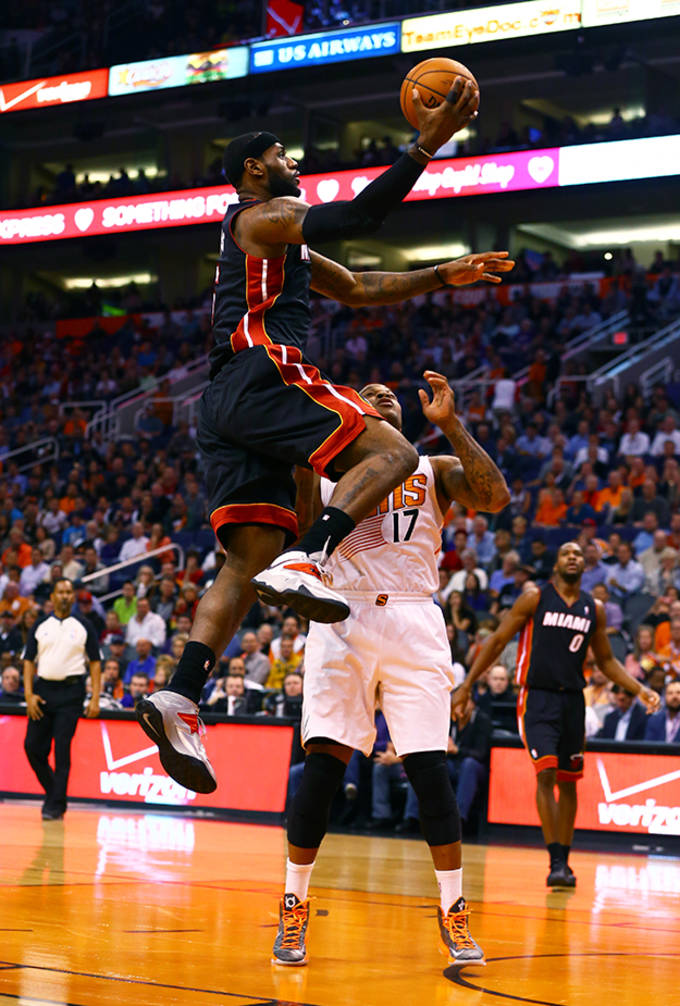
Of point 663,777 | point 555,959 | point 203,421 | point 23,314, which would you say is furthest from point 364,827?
point 23,314

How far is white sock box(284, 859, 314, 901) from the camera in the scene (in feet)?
16.7

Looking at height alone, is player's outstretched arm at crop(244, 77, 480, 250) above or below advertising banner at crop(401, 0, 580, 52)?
below

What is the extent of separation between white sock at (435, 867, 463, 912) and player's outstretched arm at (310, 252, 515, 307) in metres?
2.19

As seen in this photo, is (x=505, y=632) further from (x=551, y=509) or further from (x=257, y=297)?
(x=551, y=509)

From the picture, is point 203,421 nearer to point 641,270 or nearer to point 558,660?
point 558,660

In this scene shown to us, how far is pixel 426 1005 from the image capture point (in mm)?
4188

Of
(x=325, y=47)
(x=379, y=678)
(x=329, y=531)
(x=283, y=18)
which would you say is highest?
(x=283, y=18)

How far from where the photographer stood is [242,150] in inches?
186

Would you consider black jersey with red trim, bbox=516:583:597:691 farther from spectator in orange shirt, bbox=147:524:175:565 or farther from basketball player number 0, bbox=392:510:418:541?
spectator in orange shirt, bbox=147:524:175:565

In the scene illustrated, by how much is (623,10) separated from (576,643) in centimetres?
1237

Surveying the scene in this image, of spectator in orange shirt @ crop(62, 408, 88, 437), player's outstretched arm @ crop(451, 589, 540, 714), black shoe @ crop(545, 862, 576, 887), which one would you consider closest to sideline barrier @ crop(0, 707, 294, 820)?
player's outstretched arm @ crop(451, 589, 540, 714)

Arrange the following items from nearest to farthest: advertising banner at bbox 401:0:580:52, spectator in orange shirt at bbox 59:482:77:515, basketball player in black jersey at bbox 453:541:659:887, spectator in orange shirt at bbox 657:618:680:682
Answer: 1. basketball player in black jersey at bbox 453:541:659:887
2. spectator in orange shirt at bbox 657:618:680:682
3. advertising banner at bbox 401:0:580:52
4. spectator in orange shirt at bbox 59:482:77:515

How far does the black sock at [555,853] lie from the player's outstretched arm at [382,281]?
15.5 ft

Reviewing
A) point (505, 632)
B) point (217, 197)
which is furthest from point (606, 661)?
point (217, 197)
